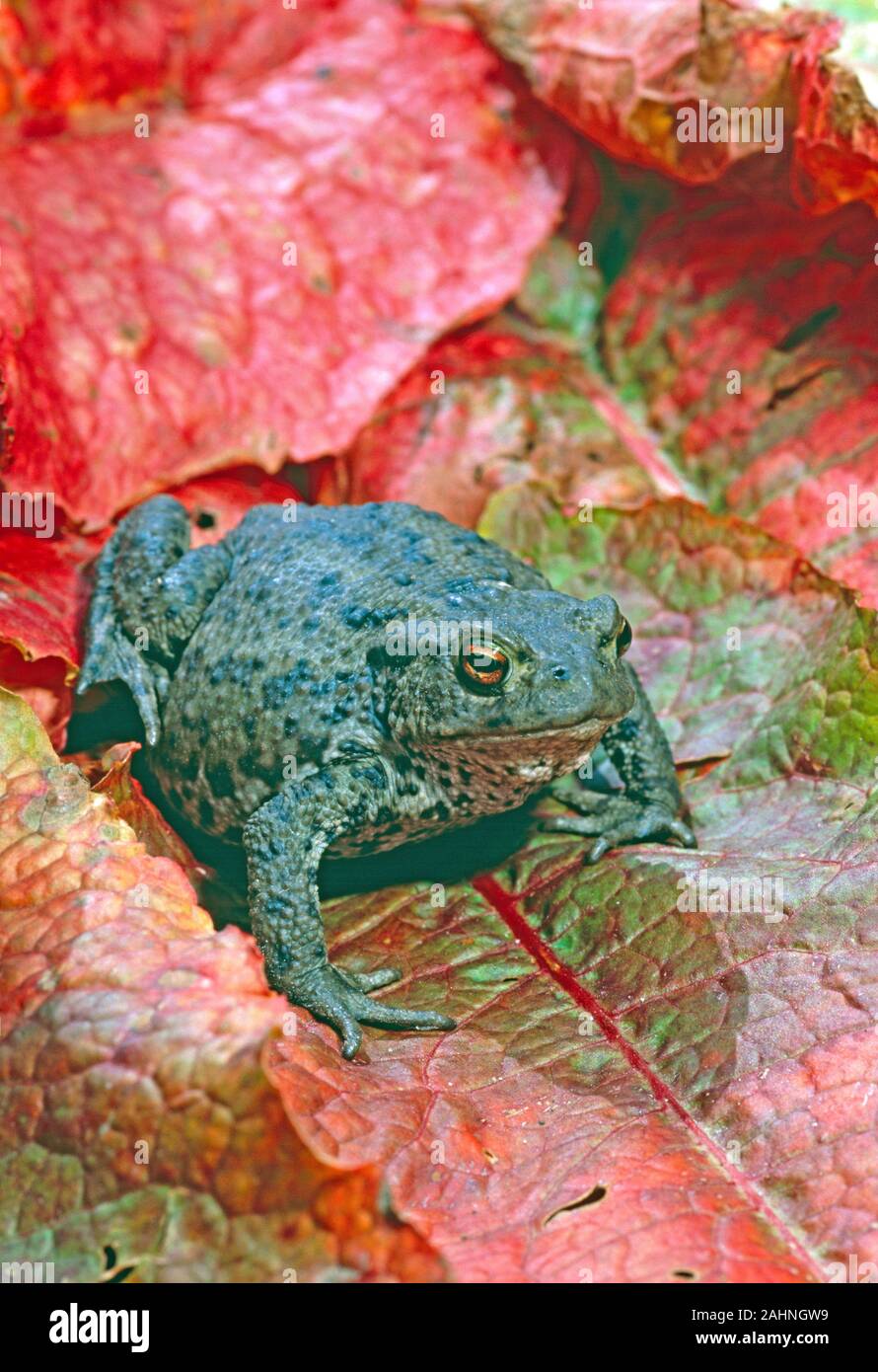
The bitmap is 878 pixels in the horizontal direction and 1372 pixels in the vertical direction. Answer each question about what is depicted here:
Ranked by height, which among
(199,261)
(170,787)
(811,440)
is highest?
(199,261)

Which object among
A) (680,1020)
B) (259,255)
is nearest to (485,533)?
(259,255)

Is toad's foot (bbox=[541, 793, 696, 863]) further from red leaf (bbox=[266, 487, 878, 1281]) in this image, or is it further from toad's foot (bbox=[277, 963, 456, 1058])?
toad's foot (bbox=[277, 963, 456, 1058])

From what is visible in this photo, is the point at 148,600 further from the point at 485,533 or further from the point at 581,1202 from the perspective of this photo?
the point at 581,1202

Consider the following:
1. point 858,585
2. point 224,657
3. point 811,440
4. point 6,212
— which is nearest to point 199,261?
point 6,212

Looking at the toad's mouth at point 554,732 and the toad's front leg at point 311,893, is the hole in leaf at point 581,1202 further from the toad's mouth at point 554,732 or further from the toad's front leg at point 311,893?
the toad's mouth at point 554,732

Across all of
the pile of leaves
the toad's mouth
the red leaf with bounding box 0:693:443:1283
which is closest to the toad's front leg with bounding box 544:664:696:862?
the pile of leaves

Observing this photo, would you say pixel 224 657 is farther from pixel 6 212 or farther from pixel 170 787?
pixel 6 212

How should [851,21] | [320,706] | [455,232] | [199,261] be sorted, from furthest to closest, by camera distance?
[455,232] < [199,261] < [851,21] < [320,706]

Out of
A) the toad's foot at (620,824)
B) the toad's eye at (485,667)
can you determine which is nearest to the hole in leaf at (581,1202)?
the toad's foot at (620,824)
